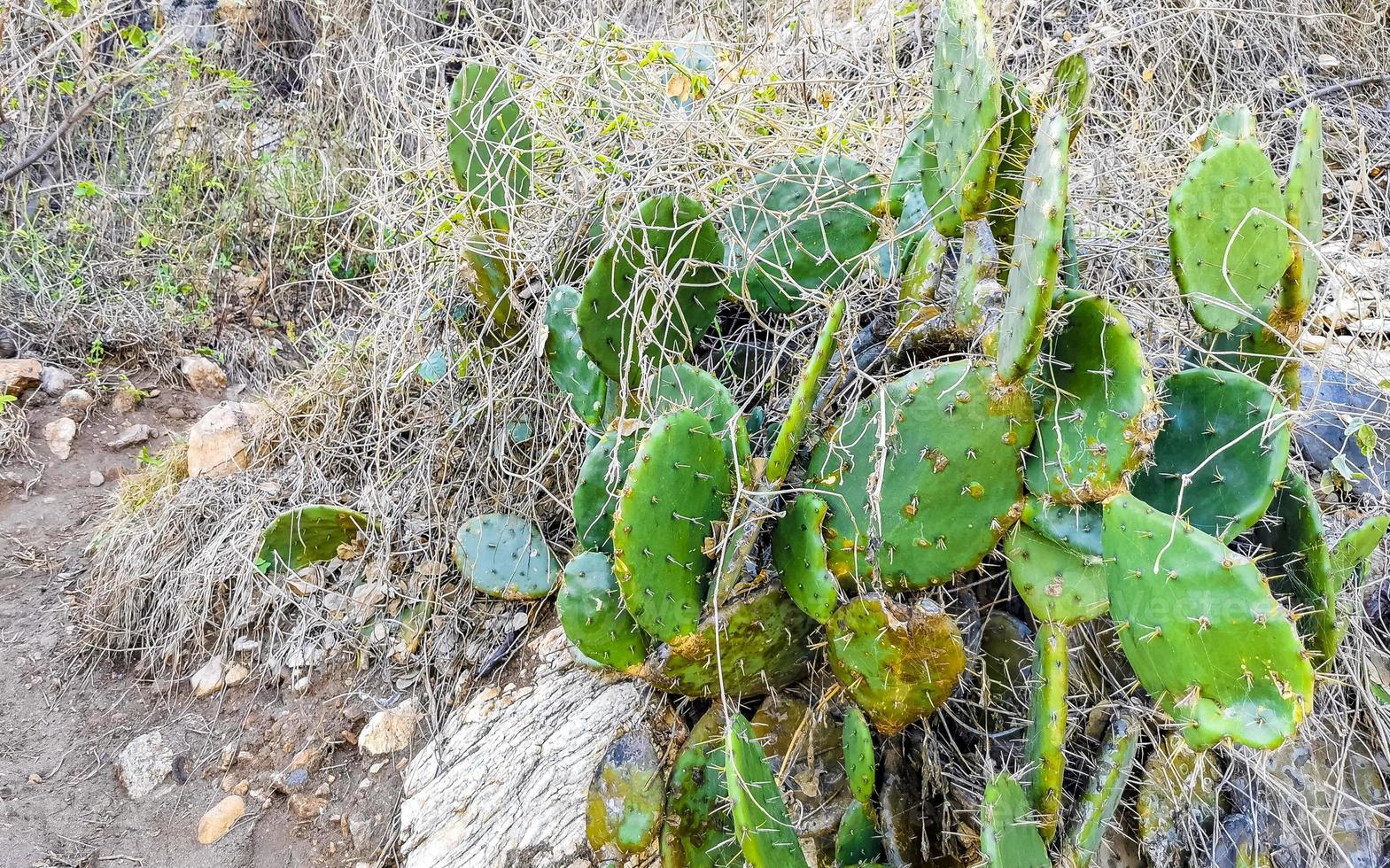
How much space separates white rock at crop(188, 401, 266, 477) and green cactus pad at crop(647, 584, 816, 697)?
1709mm

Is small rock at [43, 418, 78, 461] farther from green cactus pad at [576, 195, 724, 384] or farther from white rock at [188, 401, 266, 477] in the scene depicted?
green cactus pad at [576, 195, 724, 384]

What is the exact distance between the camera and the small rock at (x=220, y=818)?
165cm

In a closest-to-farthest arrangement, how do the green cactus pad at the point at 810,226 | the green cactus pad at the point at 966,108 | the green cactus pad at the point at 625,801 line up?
the green cactus pad at the point at 966,108 → the green cactus pad at the point at 625,801 → the green cactus pad at the point at 810,226

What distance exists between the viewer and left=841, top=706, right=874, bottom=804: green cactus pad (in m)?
1.06

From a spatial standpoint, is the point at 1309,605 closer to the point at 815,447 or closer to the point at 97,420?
the point at 815,447

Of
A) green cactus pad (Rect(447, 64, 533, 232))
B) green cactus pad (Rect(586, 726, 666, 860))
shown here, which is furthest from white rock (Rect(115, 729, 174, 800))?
green cactus pad (Rect(447, 64, 533, 232))

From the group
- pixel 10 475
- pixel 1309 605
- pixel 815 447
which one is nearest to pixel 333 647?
pixel 815 447

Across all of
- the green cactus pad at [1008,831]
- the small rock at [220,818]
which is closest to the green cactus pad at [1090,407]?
the green cactus pad at [1008,831]

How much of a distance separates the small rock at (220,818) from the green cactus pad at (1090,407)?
173 centimetres

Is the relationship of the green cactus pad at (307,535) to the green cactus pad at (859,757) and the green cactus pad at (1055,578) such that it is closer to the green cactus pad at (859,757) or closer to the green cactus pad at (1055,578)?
the green cactus pad at (859,757)

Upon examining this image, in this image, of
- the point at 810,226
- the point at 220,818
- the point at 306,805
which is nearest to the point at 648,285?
the point at 810,226

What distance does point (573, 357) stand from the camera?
5.04ft

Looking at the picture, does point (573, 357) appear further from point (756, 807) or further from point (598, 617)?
point (756, 807)

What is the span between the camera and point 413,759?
1616 millimetres
